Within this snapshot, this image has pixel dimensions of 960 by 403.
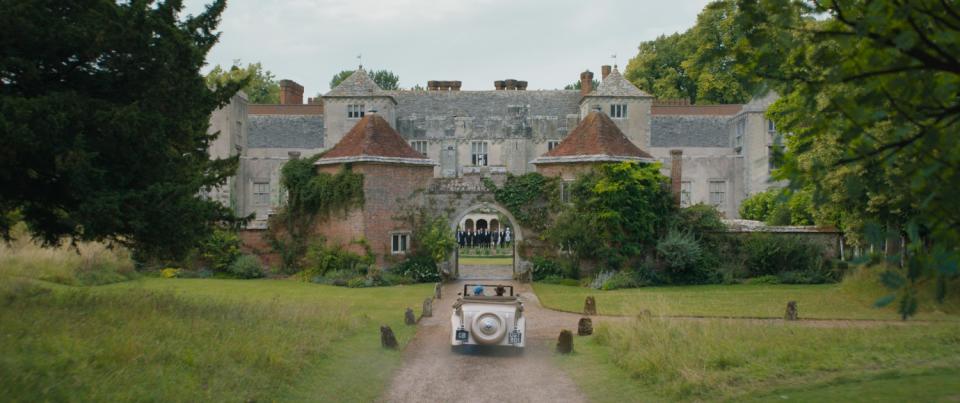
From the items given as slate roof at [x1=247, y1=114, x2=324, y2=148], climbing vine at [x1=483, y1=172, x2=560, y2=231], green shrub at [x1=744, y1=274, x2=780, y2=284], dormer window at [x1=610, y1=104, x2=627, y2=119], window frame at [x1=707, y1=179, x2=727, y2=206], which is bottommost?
green shrub at [x1=744, y1=274, x2=780, y2=284]

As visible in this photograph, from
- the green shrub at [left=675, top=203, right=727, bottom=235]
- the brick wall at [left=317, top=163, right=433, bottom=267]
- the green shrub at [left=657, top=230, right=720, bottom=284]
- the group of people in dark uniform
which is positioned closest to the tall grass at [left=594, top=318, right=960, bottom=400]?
the green shrub at [left=657, top=230, right=720, bottom=284]

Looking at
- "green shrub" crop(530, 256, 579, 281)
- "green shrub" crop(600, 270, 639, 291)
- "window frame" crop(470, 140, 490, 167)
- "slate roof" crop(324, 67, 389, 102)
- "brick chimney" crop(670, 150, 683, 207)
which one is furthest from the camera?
"window frame" crop(470, 140, 490, 167)

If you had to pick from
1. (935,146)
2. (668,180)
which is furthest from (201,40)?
(668,180)

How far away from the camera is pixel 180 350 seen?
419 inches

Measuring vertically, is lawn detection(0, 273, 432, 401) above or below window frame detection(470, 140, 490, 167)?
below

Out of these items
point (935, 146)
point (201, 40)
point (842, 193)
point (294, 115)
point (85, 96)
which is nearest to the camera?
point (935, 146)

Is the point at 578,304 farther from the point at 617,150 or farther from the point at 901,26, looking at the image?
the point at 901,26

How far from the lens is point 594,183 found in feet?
97.7

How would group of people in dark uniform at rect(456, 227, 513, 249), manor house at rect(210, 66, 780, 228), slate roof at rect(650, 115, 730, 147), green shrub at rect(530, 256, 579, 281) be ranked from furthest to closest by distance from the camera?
group of people in dark uniform at rect(456, 227, 513, 249) < slate roof at rect(650, 115, 730, 147) < manor house at rect(210, 66, 780, 228) < green shrub at rect(530, 256, 579, 281)

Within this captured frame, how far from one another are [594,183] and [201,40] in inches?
679

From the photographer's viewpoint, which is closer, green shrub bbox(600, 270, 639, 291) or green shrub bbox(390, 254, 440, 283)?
green shrub bbox(600, 270, 639, 291)

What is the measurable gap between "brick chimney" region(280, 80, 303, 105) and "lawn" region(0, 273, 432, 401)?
1479 inches

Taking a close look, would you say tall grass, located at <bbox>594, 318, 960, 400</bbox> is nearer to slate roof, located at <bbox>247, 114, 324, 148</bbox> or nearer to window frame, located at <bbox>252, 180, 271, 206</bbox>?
window frame, located at <bbox>252, 180, 271, 206</bbox>

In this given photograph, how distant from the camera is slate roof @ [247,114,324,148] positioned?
51000 millimetres
